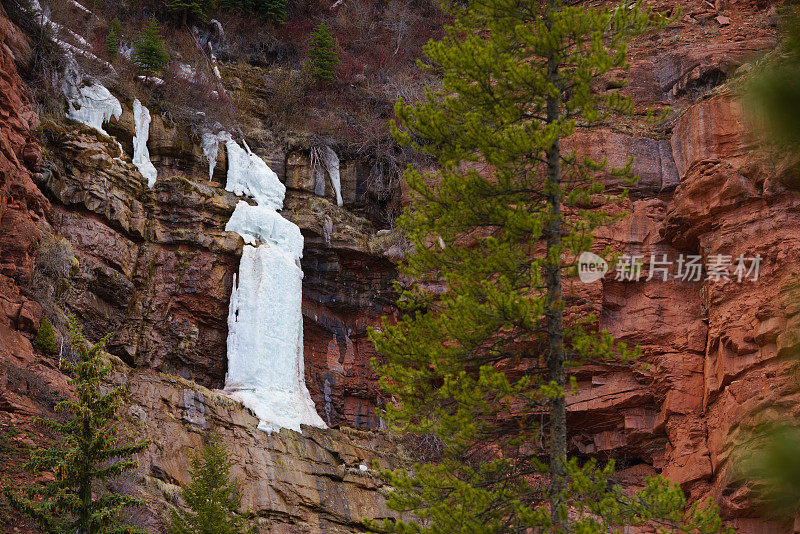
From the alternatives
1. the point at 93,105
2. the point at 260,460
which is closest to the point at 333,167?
the point at 93,105


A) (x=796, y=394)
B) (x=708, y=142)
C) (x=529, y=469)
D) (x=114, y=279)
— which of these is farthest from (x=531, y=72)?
(x=114, y=279)

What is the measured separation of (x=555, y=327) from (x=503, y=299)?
123cm

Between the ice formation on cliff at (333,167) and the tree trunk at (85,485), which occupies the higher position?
the ice formation on cliff at (333,167)

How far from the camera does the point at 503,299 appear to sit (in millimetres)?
9516

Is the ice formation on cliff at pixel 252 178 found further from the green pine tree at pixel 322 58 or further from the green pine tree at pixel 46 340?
the green pine tree at pixel 46 340

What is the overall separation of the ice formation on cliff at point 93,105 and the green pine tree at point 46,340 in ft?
22.9

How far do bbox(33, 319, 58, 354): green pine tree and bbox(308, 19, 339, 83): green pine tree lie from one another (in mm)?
16290

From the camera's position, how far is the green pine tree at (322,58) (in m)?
29.2

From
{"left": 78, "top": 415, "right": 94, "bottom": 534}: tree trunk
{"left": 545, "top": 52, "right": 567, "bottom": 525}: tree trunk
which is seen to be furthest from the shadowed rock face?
{"left": 545, "top": 52, "right": 567, "bottom": 525}: tree trunk

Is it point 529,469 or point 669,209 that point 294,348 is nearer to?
point 669,209

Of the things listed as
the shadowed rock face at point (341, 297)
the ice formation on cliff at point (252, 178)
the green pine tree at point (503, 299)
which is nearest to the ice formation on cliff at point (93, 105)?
the shadowed rock face at point (341, 297)

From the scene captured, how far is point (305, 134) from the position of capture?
26375 mm

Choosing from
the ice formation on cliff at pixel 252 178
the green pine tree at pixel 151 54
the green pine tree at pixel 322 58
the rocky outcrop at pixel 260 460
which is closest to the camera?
the rocky outcrop at pixel 260 460

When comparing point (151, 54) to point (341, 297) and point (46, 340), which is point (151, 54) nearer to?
point (341, 297)
